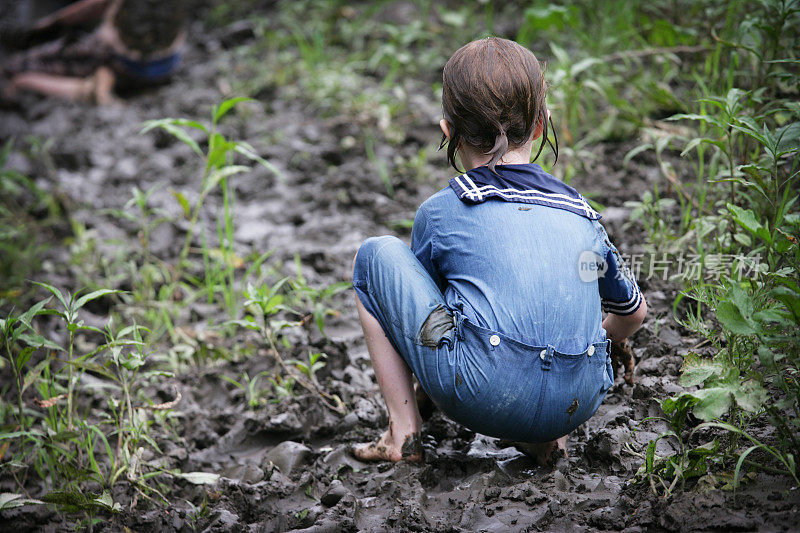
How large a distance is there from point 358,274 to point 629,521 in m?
0.85

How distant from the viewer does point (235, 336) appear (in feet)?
8.59

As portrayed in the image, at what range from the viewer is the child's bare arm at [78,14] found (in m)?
4.68

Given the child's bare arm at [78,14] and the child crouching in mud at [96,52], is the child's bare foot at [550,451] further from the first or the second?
the child's bare arm at [78,14]

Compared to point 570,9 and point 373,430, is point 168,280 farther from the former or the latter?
point 570,9

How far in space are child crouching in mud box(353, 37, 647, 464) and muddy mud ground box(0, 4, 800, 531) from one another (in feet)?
0.56

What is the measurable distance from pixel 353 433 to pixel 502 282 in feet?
2.36

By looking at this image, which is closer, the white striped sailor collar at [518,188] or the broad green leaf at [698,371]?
the broad green leaf at [698,371]

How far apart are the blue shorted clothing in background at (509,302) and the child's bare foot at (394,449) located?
0.17 m

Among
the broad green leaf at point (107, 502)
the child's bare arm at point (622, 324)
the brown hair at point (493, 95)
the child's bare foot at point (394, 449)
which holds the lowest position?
the broad green leaf at point (107, 502)

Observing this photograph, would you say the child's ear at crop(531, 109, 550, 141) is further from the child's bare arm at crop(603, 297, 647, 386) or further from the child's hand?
the child's hand

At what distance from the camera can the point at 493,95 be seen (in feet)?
5.36

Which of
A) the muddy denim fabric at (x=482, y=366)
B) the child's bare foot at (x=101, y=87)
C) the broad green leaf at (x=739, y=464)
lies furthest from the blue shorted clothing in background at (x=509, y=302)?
the child's bare foot at (x=101, y=87)

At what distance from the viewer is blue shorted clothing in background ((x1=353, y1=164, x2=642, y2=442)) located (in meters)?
1.59

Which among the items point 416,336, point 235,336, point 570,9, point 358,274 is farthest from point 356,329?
point 570,9
